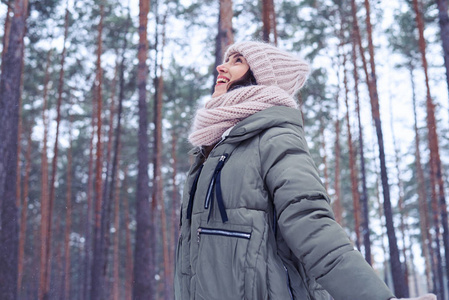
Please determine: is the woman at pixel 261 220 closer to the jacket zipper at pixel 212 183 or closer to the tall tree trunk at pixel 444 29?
the jacket zipper at pixel 212 183

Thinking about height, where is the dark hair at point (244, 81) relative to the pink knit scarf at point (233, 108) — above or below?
above

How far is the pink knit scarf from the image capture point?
2.02 meters

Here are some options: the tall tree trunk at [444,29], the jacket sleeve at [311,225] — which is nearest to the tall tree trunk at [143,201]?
the tall tree trunk at [444,29]

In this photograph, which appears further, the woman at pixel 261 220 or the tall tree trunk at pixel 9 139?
the tall tree trunk at pixel 9 139

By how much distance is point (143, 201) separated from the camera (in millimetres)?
10992

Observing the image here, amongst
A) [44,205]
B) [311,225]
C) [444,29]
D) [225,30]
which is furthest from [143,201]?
[44,205]

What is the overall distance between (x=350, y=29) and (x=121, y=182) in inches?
701

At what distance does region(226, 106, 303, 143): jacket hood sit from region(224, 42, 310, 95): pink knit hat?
31 cm

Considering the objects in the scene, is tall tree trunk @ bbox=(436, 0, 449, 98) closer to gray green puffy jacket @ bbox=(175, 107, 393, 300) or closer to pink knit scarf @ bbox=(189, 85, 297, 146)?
pink knit scarf @ bbox=(189, 85, 297, 146)

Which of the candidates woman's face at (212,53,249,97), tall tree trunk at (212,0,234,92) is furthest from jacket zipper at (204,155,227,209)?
tall tree trunk at (212,0,234,92)

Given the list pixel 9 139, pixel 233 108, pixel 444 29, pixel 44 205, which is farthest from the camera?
pixel 44 205

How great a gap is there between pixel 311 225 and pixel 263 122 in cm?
52

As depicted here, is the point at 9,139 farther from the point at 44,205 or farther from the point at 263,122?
the point at 44,205

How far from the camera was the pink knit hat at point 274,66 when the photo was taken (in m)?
2.26
